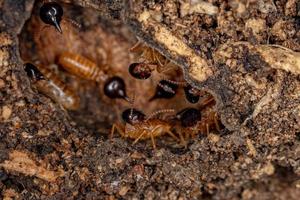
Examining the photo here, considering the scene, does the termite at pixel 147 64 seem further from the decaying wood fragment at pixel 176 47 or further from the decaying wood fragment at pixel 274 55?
the decaying wood fragment at pixel 274 55

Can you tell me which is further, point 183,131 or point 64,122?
point 183,131

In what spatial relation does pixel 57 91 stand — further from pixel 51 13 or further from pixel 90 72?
pixel 51 13

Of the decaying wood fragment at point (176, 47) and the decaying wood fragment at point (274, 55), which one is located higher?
the decaying wood fragment at point (274, 55)

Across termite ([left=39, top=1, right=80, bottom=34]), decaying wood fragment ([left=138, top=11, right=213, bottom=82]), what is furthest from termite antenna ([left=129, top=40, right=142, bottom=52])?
termite ([left=39, top=1, right=80, bottom=34])

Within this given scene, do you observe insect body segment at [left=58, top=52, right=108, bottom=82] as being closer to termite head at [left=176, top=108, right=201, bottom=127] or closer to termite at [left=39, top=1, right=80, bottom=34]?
termite at [left=39, top=1, right=80, bottom=34]

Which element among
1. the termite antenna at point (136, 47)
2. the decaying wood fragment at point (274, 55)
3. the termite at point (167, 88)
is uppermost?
the decaying wood fragment at point (274, 55)

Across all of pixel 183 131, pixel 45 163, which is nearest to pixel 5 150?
pixel 45 163

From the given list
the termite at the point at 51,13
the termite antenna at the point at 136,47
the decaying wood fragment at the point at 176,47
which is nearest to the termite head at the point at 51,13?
the termite at the point at 51,13

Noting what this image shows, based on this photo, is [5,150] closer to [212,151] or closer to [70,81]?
[70,81]
